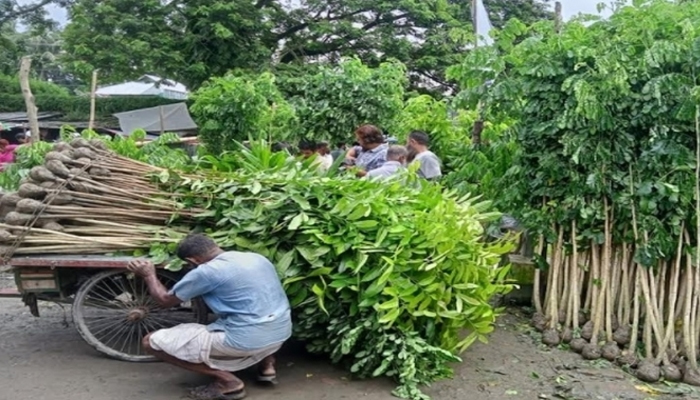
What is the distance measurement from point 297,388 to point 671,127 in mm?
3118

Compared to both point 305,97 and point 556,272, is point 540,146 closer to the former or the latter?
point 556,272

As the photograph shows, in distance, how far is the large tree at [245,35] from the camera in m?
17.5

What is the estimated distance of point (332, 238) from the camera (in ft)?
14.2

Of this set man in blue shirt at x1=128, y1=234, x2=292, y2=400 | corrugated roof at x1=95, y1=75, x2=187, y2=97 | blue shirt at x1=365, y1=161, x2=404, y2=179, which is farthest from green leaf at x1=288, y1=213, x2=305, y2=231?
corrugated roof at x1=95, y1=75, x2=187, y2=97

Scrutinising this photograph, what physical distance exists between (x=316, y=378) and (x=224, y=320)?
32.8 inches

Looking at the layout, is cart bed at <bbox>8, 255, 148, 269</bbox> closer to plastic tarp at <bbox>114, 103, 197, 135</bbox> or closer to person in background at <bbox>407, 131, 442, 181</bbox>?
person in background at <bbox>407, 131, 442, 181</bbox>

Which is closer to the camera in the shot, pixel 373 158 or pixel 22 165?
pixel 22 165

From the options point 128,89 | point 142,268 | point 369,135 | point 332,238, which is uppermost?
point 128,89

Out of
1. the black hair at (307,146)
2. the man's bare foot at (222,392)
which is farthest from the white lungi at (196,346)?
the black hair at (307,146)

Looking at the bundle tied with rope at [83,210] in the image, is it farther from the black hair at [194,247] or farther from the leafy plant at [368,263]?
the black hair at [194,247]

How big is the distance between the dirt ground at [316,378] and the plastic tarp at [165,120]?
493 inches

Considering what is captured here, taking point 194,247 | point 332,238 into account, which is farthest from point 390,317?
point 194,247

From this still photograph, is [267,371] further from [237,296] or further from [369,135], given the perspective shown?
[369,135]

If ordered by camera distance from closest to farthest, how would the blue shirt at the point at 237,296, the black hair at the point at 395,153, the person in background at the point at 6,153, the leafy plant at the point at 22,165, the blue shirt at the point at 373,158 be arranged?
Answer: the blue shirt at the point at 237,296 < the leafy plant at the point at 22,165 < the black hair at the point at 395,153 < the blue shirt at the point at 373,158 < the person in background at the point at 6,153
